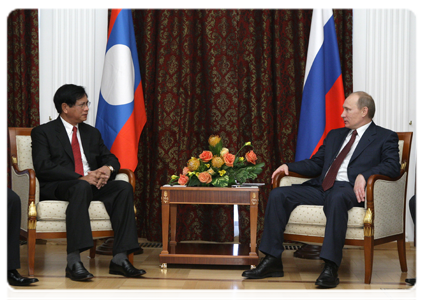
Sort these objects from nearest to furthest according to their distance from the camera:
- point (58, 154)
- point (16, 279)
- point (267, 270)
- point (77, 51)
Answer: point (16, 279) < point (267, 270) < point (58, 154) < point (77, 51)

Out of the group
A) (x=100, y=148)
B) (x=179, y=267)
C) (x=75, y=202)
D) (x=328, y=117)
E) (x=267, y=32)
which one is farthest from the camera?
(x=267, y=32)

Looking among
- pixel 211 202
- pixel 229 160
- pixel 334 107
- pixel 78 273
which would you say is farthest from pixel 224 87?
pixel 78 273

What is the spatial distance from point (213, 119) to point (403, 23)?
2.01m

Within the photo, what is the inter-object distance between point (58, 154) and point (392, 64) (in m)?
3.11

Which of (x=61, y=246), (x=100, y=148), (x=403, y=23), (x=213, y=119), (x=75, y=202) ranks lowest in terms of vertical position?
(x=61, y=246)

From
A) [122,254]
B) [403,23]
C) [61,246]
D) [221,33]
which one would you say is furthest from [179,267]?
[403,23]

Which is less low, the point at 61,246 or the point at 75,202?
the point at 75,202

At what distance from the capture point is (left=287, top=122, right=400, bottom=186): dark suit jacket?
9.87ft

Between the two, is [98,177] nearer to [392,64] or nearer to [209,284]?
[209,284]

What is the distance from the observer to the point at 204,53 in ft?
14.1

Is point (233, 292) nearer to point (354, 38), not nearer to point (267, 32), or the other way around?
point (267, 32)

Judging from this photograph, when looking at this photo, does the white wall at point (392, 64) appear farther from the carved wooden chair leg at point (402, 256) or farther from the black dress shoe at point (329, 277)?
the black dress shoe at point (329, 277)

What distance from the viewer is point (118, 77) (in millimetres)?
3912

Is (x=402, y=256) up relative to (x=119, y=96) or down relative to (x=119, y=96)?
down
